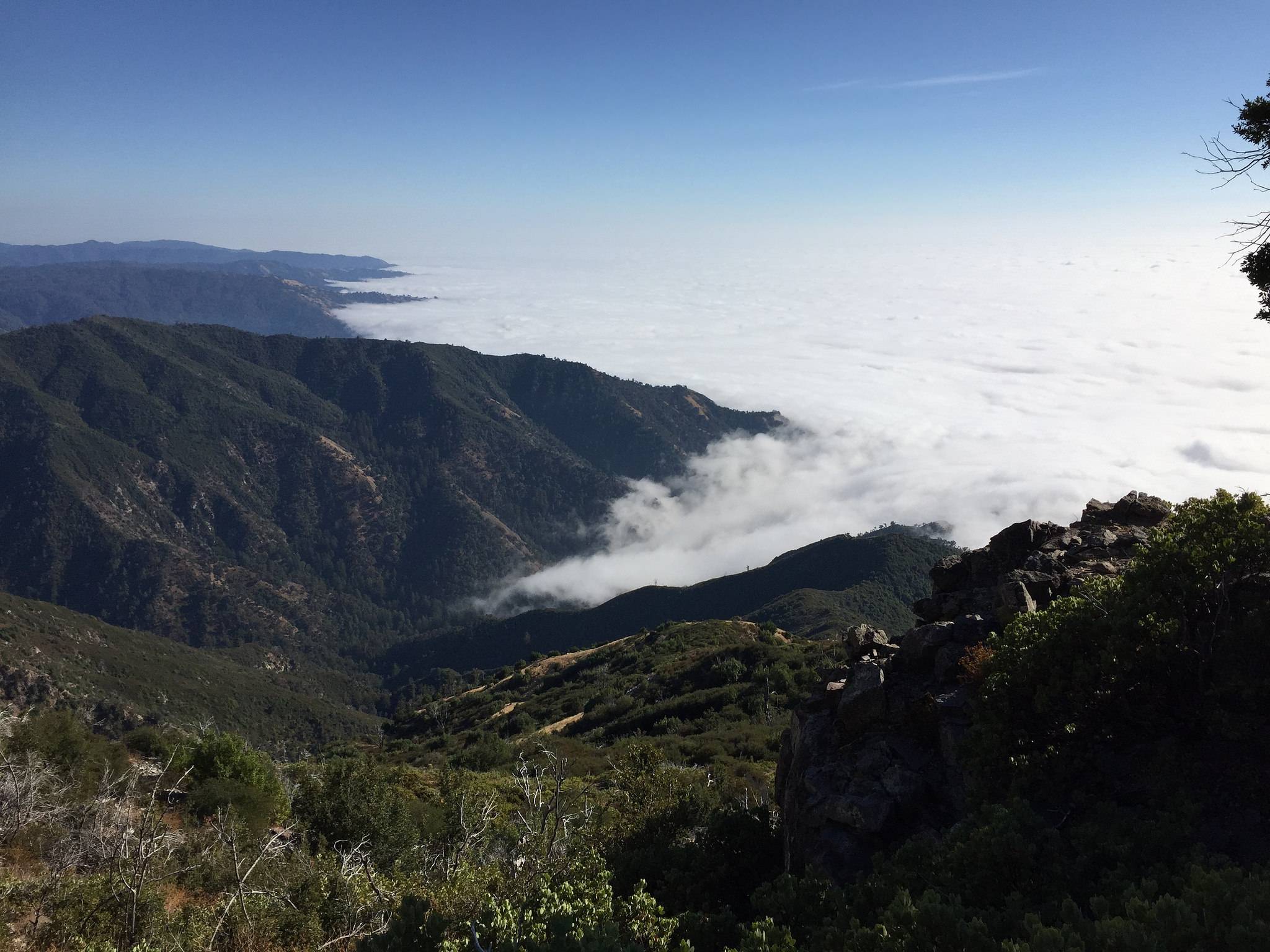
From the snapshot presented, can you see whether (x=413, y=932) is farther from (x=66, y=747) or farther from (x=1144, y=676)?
(x=66, y=747)

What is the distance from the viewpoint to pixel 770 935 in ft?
28.1

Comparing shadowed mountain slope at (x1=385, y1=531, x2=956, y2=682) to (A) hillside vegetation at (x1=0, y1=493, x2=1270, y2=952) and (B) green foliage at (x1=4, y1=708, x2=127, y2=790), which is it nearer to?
(B) green foliage at (x1=4, y1=708, x2=127, y2=790)

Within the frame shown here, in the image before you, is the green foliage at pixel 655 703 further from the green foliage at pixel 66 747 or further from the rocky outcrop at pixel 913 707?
the green foliage at pixel 66 747

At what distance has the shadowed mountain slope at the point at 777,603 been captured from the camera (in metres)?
109

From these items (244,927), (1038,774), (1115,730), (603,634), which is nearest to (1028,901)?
(1038,774)

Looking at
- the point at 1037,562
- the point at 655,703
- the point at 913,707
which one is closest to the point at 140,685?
the point at 655,703

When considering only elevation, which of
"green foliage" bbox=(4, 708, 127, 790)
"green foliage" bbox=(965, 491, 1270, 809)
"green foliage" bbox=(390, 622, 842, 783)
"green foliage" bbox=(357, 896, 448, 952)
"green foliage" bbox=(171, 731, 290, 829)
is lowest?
"green foliage" bbox=(390, 622, 842, 783)

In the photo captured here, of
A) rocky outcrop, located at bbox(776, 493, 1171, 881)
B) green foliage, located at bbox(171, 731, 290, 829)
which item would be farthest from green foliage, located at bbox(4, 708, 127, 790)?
rocky outcrop, located at bbox(776, 493, 1171, 881)

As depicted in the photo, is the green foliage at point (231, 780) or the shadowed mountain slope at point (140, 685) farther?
the shadowed mountain slope at point (140, 685)

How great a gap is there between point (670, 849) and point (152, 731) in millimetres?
30753

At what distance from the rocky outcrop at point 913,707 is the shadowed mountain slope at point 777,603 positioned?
232ft

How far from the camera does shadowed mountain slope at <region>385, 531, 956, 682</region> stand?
357 feet

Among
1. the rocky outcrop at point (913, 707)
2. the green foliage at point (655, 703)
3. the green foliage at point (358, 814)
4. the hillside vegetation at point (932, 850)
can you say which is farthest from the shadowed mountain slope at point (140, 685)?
the rocky outcrop at point (913, 707)

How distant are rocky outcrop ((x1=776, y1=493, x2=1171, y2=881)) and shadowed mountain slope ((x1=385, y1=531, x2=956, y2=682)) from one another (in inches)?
2780
